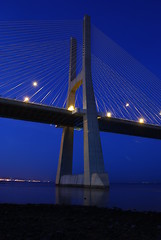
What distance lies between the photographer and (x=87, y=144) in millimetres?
24594

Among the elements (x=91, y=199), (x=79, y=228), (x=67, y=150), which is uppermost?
(x=67, y=150)

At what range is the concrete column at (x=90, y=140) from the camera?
23831mm

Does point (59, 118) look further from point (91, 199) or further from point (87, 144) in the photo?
point (91, 199)

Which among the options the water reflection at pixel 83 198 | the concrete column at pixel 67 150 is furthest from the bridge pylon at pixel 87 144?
the water reflection at pixel 83 198

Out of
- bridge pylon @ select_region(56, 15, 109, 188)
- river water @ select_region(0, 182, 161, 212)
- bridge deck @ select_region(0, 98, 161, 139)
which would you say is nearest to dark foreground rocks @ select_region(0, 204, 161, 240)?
river water @ select_region(0, 182, 161, 212)

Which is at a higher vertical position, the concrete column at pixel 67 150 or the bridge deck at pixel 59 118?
the bridge deck at pixel 59 118

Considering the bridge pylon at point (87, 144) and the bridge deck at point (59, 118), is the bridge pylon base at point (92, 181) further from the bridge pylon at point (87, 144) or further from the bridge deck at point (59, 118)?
the bridge deck at point (59, 118)

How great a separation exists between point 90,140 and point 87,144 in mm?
490

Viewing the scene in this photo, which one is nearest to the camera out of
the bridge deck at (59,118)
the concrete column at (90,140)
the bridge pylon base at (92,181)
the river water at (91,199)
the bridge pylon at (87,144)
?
the river water at (91,199)

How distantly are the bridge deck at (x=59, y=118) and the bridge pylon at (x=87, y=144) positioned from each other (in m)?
1.57

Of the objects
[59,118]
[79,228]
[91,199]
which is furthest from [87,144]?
[79,228]

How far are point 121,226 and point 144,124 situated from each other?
25.9 metres

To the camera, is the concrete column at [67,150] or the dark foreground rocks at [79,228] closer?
the dark foreground rocks at [79,228]

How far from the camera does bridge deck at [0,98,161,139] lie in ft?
80.2
